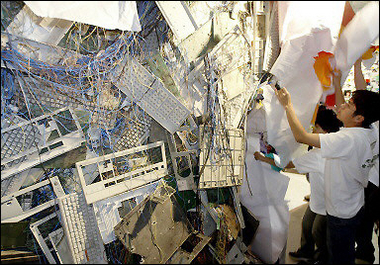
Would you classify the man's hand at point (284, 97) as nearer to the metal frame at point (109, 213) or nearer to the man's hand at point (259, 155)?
the man's hand at point (259, 155)

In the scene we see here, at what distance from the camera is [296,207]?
2.16 m

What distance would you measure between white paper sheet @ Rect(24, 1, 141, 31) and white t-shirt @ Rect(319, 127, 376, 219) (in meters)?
1.23

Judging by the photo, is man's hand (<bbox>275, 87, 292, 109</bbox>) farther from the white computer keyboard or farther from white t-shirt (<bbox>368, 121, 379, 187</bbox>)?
the white computer keyboard

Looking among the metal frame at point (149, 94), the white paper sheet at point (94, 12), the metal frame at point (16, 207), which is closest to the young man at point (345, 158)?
the metal frame at point (149, 94)

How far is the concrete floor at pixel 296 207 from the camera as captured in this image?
6.66ft

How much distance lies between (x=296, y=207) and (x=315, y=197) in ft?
1.70

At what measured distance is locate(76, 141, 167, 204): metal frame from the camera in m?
1.37

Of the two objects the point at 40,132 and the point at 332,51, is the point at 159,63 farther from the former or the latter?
the point at 332,51

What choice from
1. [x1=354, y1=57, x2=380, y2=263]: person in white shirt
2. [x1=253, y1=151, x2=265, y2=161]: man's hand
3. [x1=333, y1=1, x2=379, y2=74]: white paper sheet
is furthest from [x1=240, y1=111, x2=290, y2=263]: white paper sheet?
[x1=333, y1=1, x2=379, y2=74]: white paper sheet

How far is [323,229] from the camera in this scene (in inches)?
68.0

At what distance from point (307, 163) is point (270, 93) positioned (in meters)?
0.54

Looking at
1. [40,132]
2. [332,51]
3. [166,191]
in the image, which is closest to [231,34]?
[332,51]

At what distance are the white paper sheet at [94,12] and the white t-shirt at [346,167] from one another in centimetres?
123

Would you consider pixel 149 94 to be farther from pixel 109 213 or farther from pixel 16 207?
pixel 16 207
